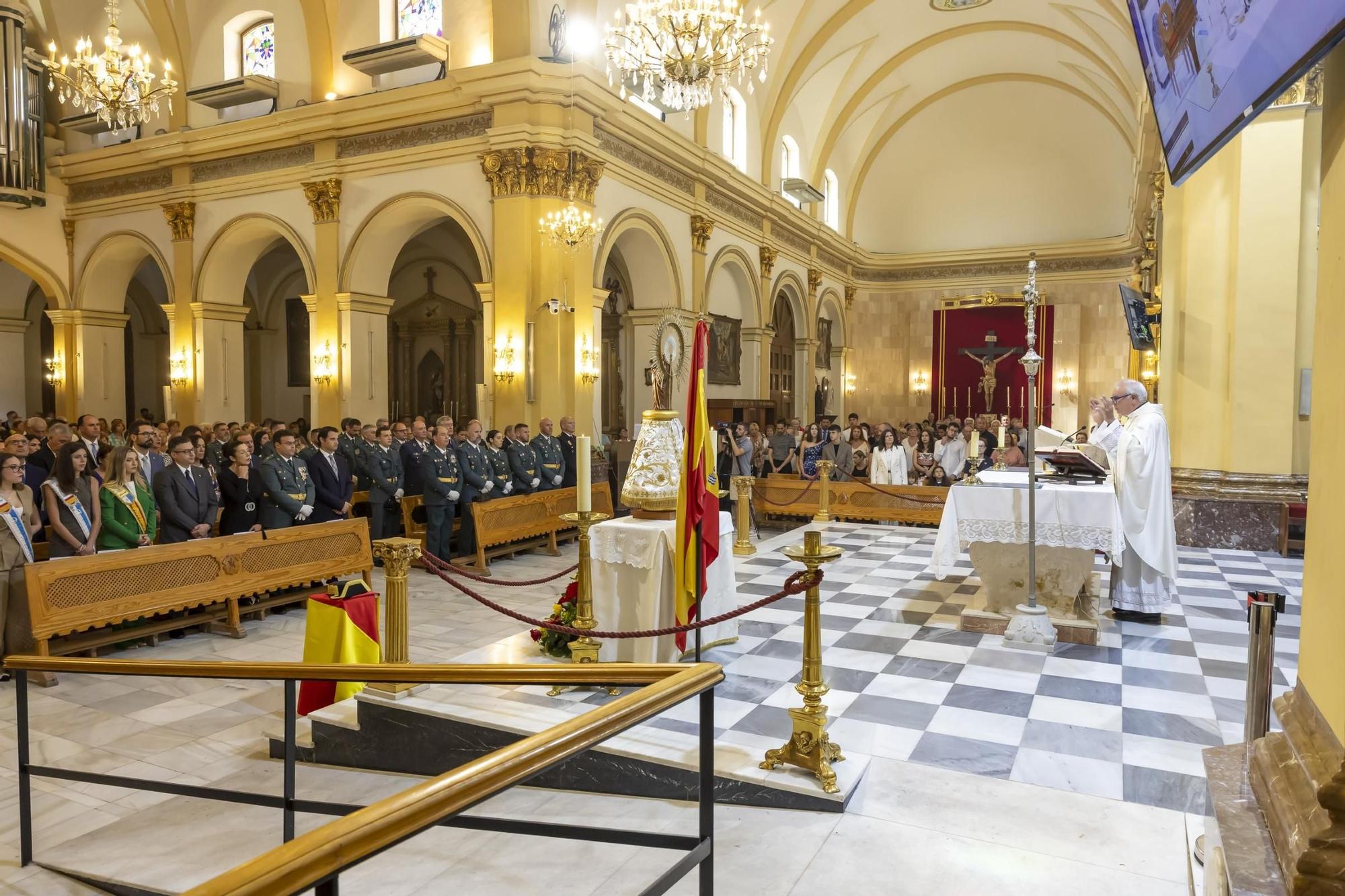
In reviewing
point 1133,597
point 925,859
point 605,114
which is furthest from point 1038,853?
point 605,114

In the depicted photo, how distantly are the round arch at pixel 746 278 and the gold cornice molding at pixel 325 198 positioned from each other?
6413 mm

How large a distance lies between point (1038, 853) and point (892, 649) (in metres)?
2.48

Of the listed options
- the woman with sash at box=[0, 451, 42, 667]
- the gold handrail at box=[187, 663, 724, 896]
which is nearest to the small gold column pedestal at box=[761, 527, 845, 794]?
the gold handrail at box=[187, 663, 724, 896]

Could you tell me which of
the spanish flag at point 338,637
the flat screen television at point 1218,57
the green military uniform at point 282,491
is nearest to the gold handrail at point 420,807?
the flat screen television at point 1218,57

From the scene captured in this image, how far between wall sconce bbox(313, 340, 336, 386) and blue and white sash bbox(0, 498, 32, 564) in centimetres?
785

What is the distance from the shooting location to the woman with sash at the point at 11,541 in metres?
5.46

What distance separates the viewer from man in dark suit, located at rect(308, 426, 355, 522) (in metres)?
8.25

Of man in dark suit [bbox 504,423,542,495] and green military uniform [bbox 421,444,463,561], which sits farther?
man in dark suit [bbox 504,423,542,495]

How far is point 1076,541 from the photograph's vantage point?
5656mm

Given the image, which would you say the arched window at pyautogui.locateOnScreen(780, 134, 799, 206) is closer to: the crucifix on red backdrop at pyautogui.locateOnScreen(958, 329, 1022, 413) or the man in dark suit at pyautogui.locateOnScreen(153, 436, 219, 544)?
the crucifix on red backdrop at pyautogui.locateOnScreen(958, 329, 1022, 413)

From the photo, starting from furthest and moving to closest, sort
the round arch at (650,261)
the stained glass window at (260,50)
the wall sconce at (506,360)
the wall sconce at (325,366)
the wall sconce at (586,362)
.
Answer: the stained glass window at (260,50) < the round arch at (650,261) < the wall sconce at (325,366) < the wall sconce at (586,362) < the wall sconce at (506,360)

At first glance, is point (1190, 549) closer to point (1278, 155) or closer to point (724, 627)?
point (1278, 155)

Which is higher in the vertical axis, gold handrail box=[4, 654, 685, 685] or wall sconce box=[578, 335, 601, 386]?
wall sconce box=[578, 335, 601, 386]

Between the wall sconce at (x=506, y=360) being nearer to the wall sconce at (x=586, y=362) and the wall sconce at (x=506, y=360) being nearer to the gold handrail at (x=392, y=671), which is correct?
the wall sconce at (x=586, y=362)
